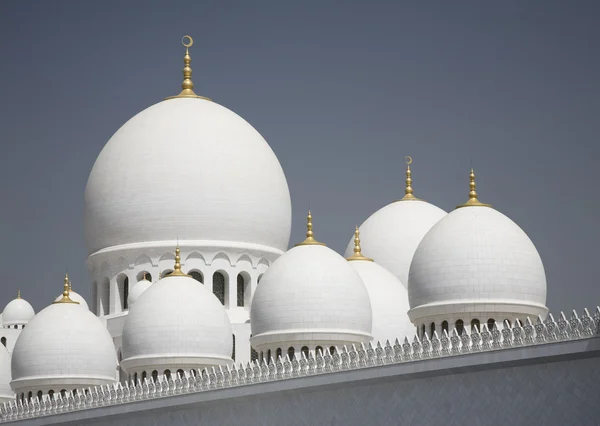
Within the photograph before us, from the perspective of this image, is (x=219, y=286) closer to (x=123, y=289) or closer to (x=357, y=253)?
(x=123, y=289)

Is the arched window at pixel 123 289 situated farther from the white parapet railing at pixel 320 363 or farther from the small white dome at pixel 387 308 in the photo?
the small white dome at pixel 387 308

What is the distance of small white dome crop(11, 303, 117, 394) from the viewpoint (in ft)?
149

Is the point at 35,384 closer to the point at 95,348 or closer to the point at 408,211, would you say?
the point at 95,348

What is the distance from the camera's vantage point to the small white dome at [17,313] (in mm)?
63469

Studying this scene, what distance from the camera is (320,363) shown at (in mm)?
36656

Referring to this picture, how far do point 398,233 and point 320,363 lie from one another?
1581cm

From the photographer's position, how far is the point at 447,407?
33.4 metres

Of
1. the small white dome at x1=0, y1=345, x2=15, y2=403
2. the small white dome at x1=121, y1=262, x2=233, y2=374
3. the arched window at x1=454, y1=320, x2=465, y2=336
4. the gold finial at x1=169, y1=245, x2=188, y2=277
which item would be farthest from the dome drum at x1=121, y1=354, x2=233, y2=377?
the small white dome at x1=0, y1=345, x2=15, y2=403

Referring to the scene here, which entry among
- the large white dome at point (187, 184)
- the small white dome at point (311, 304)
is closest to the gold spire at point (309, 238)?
the small white dome at point (311, 304)

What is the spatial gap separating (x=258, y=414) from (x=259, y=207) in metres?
14.0

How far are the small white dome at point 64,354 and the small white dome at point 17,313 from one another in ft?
55.5

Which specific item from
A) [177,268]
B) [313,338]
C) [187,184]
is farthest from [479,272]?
[187,184]

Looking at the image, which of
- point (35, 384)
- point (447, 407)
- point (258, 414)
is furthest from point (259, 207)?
point (447, 407)

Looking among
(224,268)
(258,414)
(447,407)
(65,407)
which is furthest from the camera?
(224,268)
